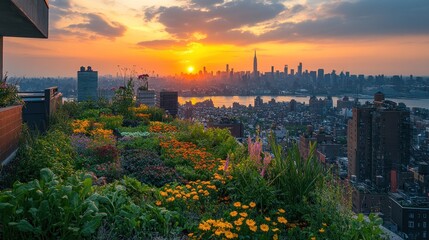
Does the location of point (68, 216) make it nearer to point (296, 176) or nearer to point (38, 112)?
point (296, 176)

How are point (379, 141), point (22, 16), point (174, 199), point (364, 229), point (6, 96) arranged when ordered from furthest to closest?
point (379, 141) < point (22, 16) < point (6, 96) < point (174, 199) < point (364, 229)

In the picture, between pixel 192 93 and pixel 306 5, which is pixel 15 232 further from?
pixel 192 93

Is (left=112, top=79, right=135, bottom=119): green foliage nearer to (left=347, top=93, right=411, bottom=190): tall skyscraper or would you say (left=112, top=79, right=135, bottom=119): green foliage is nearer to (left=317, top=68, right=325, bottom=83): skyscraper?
(left=347, top=93, right=411, bottom=190): tall skyscraper

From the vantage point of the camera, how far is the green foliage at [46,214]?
2920 mm

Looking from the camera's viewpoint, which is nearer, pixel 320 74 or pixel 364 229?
pixel 364 229

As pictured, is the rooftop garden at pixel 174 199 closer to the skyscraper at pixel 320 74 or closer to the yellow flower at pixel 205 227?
the yellow flower at pixel 205 227

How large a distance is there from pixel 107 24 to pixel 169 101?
15.0 feet

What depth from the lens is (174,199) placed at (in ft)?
13.2

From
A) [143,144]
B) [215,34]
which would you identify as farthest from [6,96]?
[215,34]

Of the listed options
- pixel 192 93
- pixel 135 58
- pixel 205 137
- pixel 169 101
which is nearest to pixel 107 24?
pixel 169 101

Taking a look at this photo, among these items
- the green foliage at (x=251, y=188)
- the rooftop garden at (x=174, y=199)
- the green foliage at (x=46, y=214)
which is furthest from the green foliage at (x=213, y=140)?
the green foliage at (x=46, y=214)

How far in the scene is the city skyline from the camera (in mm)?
16453

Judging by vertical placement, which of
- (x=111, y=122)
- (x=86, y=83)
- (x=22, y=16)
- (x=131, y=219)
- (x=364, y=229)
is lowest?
(x=364, y=229)

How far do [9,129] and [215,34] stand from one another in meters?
16.6
